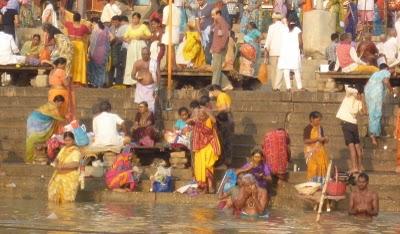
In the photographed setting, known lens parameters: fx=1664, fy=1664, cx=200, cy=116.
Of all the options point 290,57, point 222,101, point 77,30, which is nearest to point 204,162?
point 222,101

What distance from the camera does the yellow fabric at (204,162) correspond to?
21156 mm

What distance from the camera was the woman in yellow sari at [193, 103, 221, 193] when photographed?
21.1 metres

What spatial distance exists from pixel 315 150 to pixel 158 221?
121 inches

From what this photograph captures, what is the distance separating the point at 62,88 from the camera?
78.2ft

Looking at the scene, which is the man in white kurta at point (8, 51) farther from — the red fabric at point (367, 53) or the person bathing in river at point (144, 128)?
the red fabric at point (367, 53)

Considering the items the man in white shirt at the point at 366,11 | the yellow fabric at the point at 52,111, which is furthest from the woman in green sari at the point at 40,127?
the man in white shirt at the point at 366,11

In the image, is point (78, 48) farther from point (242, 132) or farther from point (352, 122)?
point (352, 122)

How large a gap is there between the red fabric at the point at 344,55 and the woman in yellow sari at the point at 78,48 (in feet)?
13.6

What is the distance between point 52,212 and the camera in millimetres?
19594

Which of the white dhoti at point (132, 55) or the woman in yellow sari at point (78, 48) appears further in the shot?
the woman in yellow sari at point (78, 48)

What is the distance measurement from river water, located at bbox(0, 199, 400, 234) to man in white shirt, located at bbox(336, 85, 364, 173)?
143 cm

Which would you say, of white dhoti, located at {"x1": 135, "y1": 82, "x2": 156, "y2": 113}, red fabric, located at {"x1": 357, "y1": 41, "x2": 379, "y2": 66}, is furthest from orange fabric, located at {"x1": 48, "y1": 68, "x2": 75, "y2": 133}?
red fabric, located at {"x1": 357, "y1": 41, "x2": 379, "y2": 66}

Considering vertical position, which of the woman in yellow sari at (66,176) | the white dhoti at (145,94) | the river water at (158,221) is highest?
the white dhoti at (145,94)

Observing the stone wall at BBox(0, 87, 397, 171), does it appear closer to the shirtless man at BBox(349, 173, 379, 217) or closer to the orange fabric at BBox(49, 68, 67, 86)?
the orange fabric at BBox(49, 68, 67, 86)
